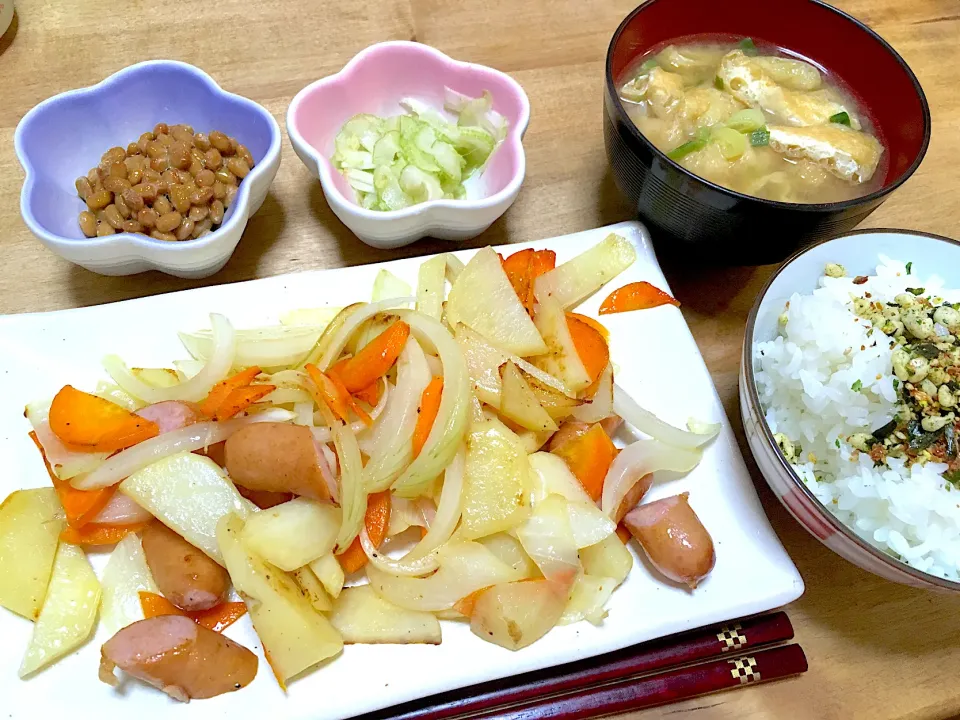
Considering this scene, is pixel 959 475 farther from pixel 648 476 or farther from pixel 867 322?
pixel 648 476

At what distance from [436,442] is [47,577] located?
0.71 metres

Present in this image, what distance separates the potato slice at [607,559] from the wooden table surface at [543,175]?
0.28m

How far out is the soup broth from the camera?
1.59 metres

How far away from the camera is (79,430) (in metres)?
1.24

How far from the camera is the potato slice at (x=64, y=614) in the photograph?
3.68 feet

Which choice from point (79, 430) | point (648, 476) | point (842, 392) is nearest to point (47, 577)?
point (79, 430)

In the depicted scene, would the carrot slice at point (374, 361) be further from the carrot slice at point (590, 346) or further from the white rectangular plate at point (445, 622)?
the carrot slice at point (590, 346)

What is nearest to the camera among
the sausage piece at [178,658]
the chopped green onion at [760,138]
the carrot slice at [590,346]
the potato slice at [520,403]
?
the sausage piece at [178,658]

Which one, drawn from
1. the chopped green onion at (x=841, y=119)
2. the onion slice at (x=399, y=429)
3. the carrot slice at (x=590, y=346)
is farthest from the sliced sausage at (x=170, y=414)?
the chopped green onion at (x=841, y=119)

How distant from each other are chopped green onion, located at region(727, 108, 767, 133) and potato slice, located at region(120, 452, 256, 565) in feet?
4.56

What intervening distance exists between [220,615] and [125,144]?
125 cm

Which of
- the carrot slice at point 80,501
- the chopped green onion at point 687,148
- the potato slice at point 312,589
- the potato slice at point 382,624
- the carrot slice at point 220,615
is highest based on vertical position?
the chopped green onion at point 687,148

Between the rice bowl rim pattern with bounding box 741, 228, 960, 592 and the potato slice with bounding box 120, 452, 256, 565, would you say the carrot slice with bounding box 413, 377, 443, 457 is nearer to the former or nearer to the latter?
the potato slice with bounding box 120, 452, 256, 565

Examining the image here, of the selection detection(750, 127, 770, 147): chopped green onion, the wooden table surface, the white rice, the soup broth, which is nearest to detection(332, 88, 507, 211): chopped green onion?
the wooden table surface
